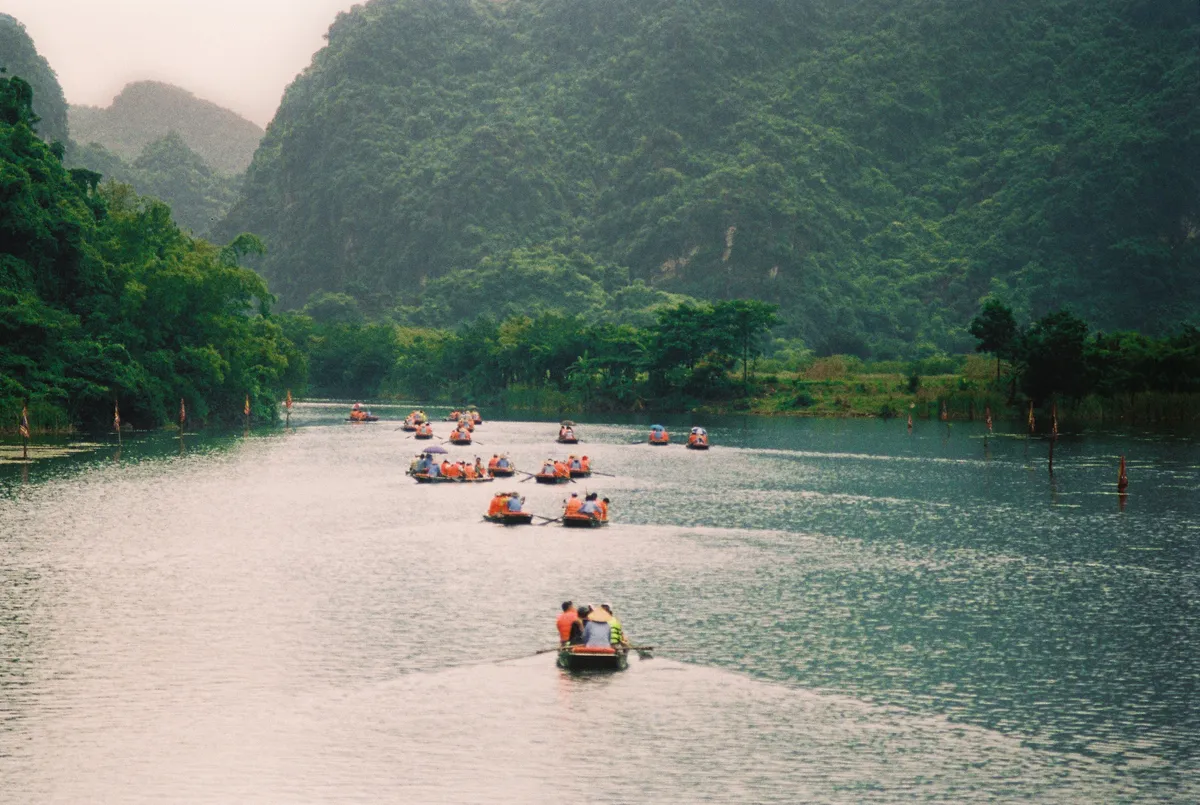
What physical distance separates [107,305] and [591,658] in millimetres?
94394

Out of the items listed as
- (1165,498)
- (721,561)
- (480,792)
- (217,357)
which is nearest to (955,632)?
(721,561)

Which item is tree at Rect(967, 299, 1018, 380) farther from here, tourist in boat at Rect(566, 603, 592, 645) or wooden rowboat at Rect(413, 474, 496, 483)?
tourist in boat at Rect(566, 603, 592, 645)

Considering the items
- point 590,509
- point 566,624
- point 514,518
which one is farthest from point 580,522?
point 566,624

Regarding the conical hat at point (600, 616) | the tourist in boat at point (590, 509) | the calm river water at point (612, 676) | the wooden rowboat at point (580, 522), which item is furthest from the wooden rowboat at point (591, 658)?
the tourist in boat at point (590, 509)

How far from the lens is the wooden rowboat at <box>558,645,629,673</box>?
36.0 meters

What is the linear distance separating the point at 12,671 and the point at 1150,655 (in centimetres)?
3209

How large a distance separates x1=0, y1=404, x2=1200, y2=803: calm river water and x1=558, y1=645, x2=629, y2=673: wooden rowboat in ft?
1.61

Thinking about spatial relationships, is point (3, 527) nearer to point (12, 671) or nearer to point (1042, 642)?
point (12, 671)

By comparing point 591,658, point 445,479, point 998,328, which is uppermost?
point 998,328

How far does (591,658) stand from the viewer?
3609cm

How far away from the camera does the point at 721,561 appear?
5566 centimetres

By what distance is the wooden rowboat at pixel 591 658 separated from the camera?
3597cm

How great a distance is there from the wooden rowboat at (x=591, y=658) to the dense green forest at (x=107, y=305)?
260 feet

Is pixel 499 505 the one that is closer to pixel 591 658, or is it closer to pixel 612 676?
pixel 591 658
